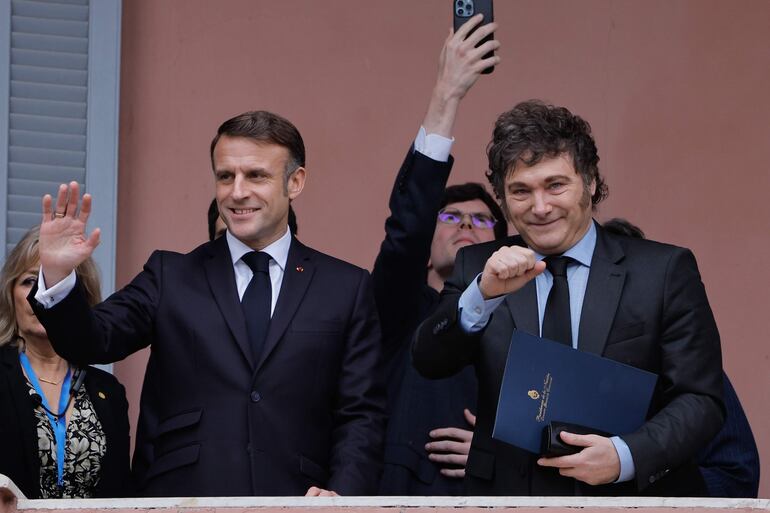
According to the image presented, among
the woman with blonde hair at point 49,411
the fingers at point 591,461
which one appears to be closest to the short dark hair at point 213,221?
the woman with blonde hair at point 49,411

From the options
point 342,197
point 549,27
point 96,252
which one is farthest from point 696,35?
point 96,252

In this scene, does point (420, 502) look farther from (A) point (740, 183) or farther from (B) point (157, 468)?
(A) point (740, 183)

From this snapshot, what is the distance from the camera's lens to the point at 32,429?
3.69 m

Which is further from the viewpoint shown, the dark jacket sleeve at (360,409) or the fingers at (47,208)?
the dark jacket sleeve at (360,409)

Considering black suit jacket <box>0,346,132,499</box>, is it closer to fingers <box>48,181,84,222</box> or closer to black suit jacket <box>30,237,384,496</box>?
black suit jacket <box>30,237,384,496</box>

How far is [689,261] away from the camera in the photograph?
331cm

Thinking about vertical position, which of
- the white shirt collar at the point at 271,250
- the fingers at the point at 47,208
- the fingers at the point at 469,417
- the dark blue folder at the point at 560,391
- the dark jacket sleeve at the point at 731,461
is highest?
the fingers at the point at 47,208

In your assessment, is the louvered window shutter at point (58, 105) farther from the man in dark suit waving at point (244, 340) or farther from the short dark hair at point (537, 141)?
the short dark hair at point (537, 141)

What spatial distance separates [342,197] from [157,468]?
1.91m

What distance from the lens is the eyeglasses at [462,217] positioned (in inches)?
168

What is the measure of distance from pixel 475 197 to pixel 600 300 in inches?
43.2

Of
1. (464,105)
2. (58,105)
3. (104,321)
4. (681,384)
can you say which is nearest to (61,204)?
(104,321)

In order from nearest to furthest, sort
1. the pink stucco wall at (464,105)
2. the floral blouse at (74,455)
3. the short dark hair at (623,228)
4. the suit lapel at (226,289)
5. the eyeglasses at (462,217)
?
the suit lapel at (226,289)
the floral blouse at (74,455)
the short dark hair at (623,228)
the eyeglasses at (462,217)
the pink stucco wall at (464,105)

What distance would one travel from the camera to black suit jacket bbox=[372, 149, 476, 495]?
3729 millimetres
